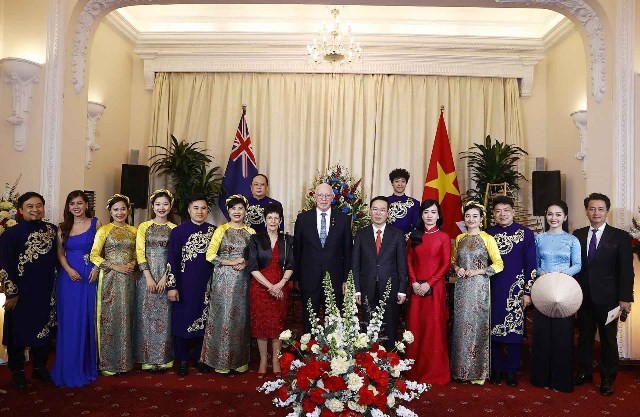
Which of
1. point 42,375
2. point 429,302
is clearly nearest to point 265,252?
point 429,302

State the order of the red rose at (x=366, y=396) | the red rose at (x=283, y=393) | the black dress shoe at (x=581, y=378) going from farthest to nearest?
the black dress shoe at (x=581, y=378)
the red rose at (x=283, y=393)
the red rose at (x=366, y=396)

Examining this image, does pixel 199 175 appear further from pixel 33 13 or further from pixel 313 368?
pixel 313 368

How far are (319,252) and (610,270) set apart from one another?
234 centimetres

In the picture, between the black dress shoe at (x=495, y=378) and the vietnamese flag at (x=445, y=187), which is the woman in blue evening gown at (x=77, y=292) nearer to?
the black dress shoe at (x=495, y=378)

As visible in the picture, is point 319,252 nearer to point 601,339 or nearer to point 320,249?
point 320,249

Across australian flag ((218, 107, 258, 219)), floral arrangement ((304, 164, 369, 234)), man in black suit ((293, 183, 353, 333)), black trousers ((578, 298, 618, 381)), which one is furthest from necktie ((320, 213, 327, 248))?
australian flag ((218, 107, 258, 219))

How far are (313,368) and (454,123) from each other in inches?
253

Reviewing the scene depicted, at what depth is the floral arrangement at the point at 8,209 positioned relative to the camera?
181 inches

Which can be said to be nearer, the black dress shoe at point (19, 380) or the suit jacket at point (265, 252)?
the black dress shoe at point (19, 380)

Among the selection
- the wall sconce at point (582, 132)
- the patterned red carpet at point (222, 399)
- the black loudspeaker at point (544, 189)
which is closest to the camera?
the patterned red carpet at point (222, 399)

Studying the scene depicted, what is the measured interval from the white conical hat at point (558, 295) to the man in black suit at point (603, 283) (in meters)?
0.25

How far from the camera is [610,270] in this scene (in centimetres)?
465

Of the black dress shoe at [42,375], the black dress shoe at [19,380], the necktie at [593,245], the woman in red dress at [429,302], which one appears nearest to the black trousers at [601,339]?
the necktie at [593,245]

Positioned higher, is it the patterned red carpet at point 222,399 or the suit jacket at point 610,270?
the suit jacket at point 610,270
